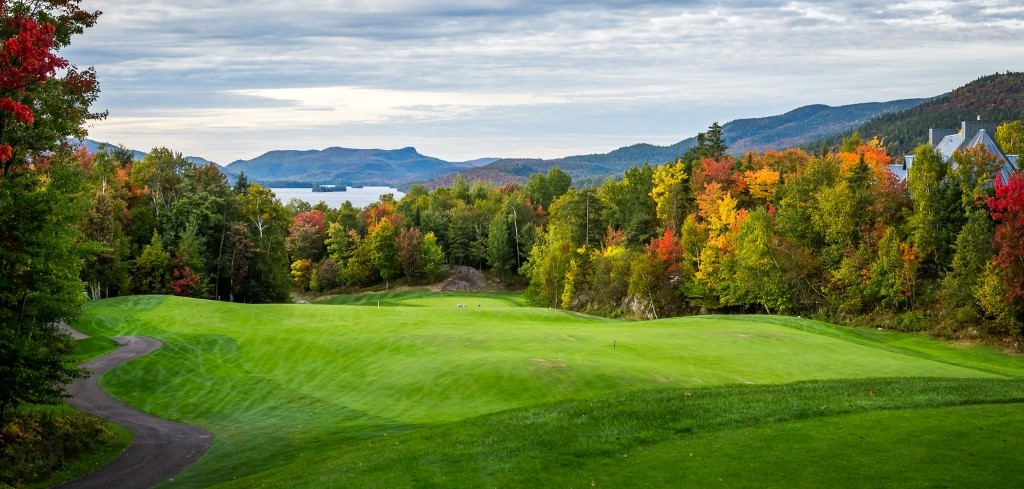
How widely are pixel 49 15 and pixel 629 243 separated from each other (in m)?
70.2

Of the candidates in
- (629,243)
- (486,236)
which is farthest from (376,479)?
(486,236)

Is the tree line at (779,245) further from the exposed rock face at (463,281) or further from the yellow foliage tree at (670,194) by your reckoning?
the exposed rock face at (463,281)

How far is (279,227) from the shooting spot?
9369 cm

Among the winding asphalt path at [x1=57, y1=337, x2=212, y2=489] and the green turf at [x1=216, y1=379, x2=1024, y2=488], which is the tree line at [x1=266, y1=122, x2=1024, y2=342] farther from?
the winding asphalt path at [x1=57, y1=337, x2=212, y2=489]

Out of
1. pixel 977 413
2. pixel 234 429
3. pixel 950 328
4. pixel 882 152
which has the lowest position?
pixel 950 328

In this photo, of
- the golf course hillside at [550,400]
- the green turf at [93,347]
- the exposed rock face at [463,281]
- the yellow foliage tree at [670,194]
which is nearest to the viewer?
the golf course hillside at [550,400]

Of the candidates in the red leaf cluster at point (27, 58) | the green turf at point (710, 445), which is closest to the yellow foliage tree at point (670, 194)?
the green turf at point (710, 445)

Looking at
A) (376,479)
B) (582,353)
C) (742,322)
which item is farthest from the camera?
(742,322)

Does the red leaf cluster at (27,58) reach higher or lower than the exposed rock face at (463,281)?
higher

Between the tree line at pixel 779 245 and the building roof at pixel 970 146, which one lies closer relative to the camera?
the tree line at pixel 779 245

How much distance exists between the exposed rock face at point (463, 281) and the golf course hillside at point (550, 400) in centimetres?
6076

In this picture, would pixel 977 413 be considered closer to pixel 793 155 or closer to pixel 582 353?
pixel 582 353

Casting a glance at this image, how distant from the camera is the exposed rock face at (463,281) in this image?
115312 mm

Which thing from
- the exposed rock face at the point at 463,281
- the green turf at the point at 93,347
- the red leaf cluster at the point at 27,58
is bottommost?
the exposed rock face at the point at 463,281
